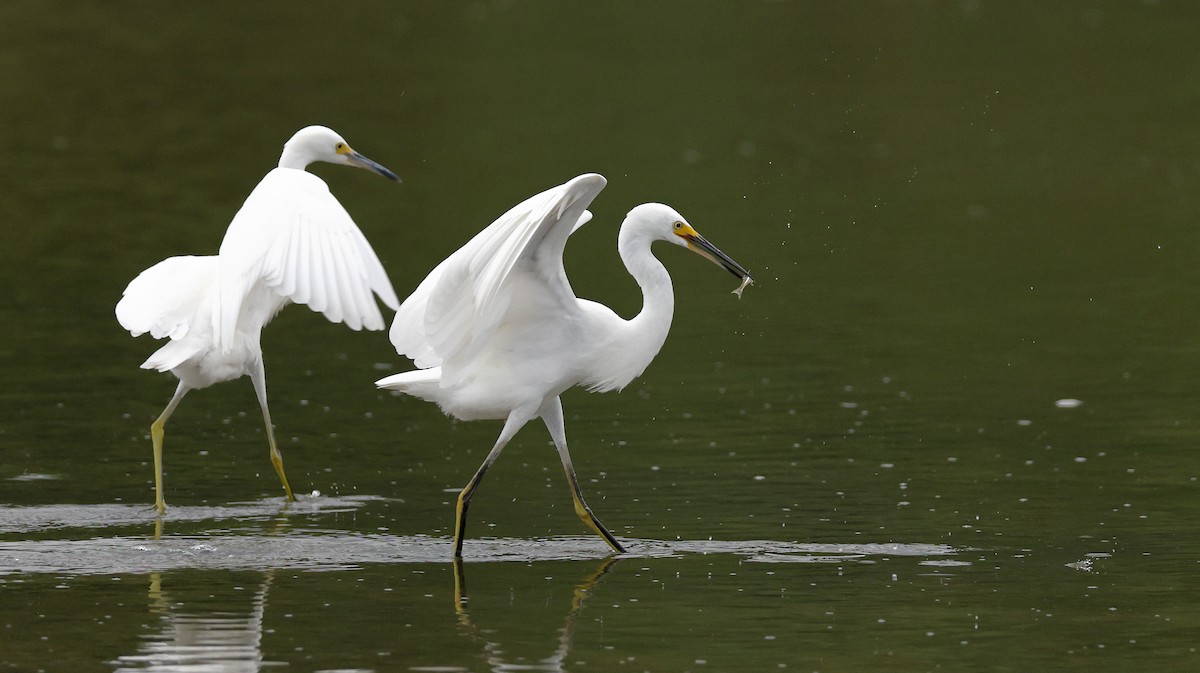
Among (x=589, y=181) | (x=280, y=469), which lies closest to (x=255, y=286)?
(x=280, y=469)

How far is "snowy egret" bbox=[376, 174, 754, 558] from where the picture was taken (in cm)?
1057

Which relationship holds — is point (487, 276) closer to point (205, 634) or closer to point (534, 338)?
point (534, 338)

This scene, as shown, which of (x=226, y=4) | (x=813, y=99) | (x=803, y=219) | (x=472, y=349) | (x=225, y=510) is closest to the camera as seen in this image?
(x=472, y=349)

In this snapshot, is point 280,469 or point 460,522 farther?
point 280,469

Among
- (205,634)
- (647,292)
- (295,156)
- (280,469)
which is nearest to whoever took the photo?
(205,634)

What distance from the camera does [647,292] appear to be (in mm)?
10922

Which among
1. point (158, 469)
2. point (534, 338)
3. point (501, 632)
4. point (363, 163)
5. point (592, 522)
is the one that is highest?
point (363, 163)

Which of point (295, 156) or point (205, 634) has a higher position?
point (295, 156)

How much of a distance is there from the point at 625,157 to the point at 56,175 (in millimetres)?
7570

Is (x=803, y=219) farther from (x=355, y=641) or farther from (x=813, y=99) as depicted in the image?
(x=355, y=641)

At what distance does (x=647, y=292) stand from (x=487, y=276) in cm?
132

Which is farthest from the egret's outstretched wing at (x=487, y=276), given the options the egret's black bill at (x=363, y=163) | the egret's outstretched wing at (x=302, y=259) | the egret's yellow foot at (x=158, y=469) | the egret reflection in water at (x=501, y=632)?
the egret's black bill at (x=363, y=163)

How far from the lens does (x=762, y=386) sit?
592 inches

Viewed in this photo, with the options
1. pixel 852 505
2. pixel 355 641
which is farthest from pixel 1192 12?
pixel 355 641
